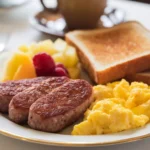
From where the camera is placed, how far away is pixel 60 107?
1.08 metres

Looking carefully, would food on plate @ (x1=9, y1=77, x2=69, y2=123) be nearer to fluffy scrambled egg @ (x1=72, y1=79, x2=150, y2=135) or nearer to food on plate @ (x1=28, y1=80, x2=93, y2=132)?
food on plate @ (x1=28, y1=80, x2=93, y2=132)

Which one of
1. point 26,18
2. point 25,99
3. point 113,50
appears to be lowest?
point 26,18

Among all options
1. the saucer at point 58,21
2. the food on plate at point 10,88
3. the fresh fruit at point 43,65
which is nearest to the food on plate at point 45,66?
the fresh fruit at point 43,65

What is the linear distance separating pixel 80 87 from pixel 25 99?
0.49ft

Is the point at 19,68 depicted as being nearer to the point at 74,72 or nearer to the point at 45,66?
the point at 45,66

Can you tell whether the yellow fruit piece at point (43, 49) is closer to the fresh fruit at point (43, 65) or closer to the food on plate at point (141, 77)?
the fresh fruit at point (43, 65)

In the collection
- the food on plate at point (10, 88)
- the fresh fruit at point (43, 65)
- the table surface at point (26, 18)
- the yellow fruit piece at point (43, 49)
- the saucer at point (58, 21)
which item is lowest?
the table surface at point (26, 18)

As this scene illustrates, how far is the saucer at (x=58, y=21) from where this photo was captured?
175 centimetres

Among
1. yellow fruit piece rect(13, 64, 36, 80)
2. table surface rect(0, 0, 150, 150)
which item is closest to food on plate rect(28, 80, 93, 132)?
yellow fruit piece rect(13, 64, 36, 80)

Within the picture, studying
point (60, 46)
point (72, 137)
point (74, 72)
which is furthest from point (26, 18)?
point (72, 137)

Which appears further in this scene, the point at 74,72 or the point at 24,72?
the point at 74,72

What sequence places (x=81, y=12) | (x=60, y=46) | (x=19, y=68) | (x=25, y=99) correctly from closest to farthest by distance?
(x=25, y=99) < (x=19, y=68) < (x=60, y=46) < (x=81, y=12)

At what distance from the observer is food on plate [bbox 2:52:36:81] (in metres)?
1.31

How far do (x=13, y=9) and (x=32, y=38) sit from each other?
38 cm
